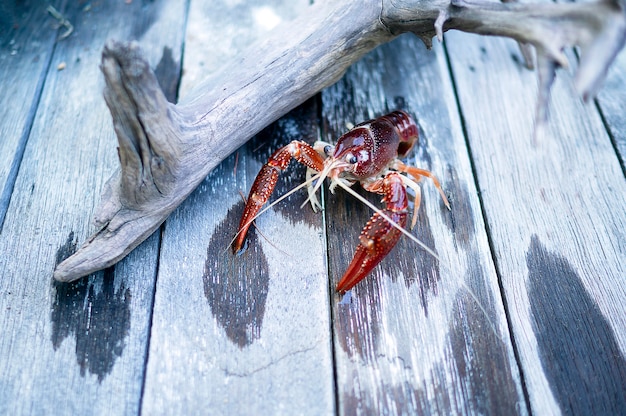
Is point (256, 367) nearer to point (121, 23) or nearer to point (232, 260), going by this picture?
→ point (232, 260)

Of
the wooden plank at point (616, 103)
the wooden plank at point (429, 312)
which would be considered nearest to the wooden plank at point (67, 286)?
the wooden plank at point (429, 312)

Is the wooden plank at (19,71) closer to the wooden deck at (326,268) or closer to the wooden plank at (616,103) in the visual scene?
the wooden deck at (326,268)

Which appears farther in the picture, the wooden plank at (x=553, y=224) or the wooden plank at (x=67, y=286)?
the wooden plank at (x=553, y=224)

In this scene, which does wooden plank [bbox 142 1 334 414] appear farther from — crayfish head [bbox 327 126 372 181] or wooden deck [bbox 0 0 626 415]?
crayfish head [bbox 327 126 372 181]

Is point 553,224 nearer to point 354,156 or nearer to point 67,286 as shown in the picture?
point 354,156

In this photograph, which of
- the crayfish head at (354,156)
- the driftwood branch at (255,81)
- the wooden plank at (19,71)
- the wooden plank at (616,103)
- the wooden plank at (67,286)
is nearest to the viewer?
the driftwood branch at (255,81)

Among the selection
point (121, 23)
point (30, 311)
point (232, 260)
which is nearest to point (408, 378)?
point (232, 260)

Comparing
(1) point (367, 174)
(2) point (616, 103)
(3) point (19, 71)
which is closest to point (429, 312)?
(1) point (367, 174)
